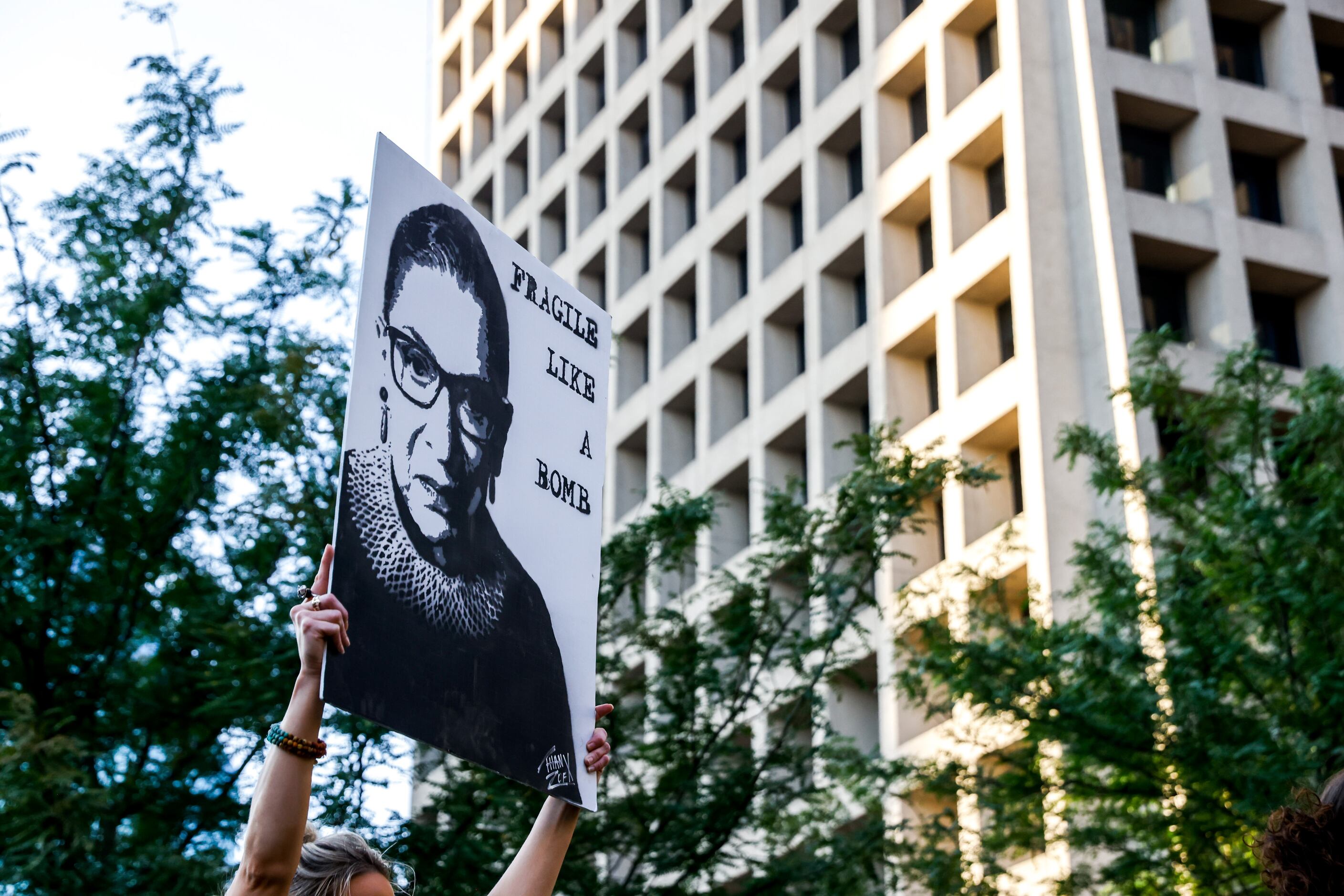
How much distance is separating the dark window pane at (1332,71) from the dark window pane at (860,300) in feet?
32.7

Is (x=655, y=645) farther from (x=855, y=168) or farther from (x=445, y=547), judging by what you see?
(x=855, y=168)

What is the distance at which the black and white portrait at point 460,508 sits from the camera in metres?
4.20

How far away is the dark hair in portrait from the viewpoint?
4.16 meters

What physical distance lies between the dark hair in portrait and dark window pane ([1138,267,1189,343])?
28.4 m

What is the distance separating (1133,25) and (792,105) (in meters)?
10.5

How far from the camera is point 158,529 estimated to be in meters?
13.2

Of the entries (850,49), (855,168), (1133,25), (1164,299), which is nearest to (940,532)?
(1164,299)

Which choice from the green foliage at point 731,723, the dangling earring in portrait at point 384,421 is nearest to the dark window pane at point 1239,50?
the green foliage at point 731,723

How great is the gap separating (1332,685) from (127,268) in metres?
10.1

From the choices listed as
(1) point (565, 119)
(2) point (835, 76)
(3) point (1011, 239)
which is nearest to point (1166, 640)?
(3) point (1011, 239)

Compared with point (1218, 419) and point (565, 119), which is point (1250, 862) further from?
point (565, 119)

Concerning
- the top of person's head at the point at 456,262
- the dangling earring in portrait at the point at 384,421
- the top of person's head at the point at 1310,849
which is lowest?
the top of person's head at the point at 1310,849

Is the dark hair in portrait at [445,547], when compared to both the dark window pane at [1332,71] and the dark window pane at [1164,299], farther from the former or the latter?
the dark window pane at [1332,71]
